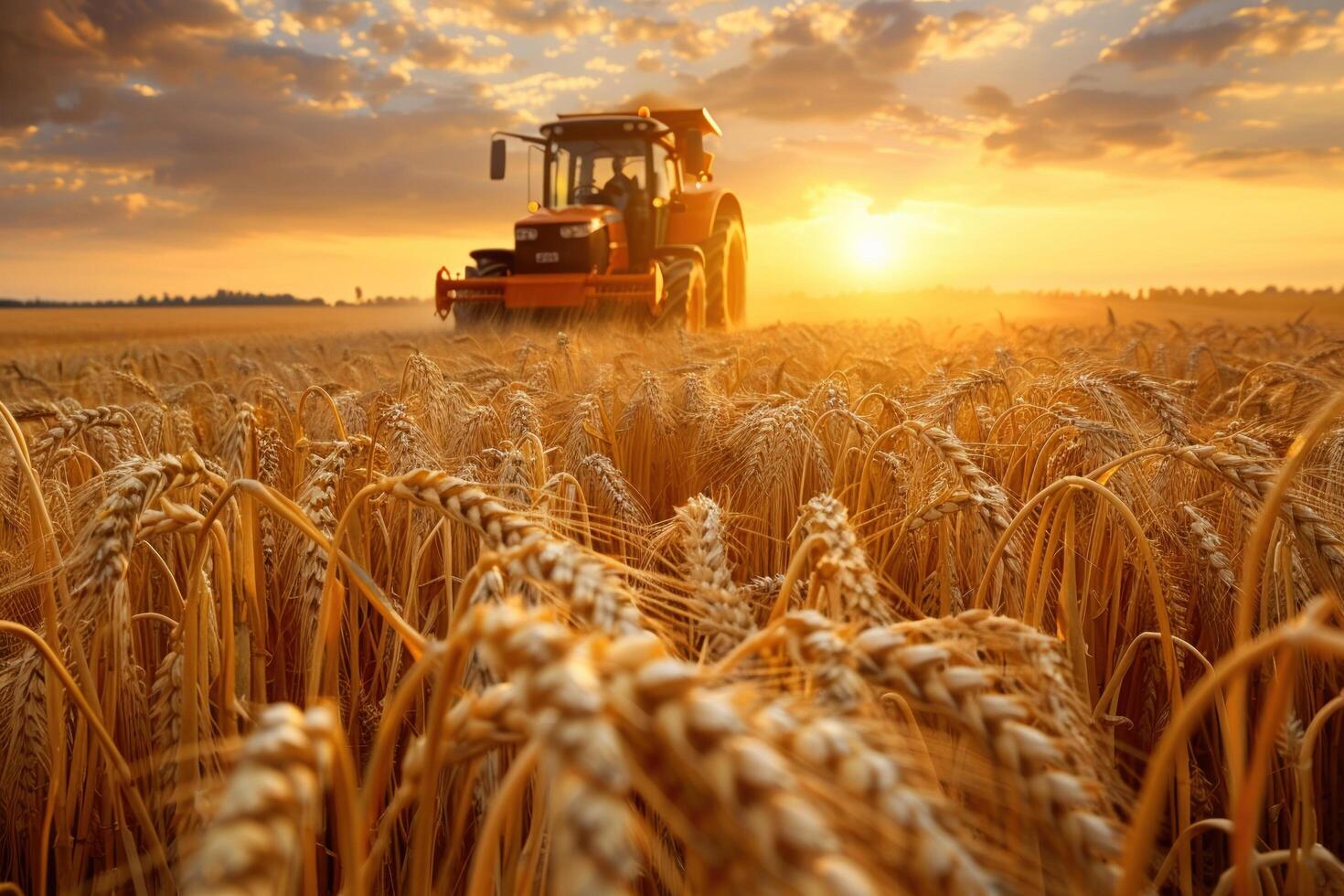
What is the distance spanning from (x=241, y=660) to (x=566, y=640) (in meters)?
1.27

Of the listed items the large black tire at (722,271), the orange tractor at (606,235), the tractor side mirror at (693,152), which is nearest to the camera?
the orange tractor at (606,235)

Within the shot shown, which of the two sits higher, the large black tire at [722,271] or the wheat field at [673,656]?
the large black tire at [722,271]

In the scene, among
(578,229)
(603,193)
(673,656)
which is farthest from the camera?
(603,193)

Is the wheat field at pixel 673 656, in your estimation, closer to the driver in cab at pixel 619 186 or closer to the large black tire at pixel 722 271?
the driver in cab at pixel 619 186

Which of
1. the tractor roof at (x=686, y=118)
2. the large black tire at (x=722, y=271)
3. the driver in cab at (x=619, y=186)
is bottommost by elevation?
the large black tire at (x=722, y=271)

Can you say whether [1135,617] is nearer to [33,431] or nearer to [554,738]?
[554,738]

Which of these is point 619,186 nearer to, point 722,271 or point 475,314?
point 722,271

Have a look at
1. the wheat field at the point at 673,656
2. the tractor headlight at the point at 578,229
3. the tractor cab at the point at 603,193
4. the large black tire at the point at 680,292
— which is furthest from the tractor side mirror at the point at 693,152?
the wheat field at the point at 673,656

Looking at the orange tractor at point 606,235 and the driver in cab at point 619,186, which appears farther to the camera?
the driver in cab at point 619,186

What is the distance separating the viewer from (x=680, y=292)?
10.7 m

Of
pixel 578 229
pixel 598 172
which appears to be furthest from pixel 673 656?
pixel 598 172

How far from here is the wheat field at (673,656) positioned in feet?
1.53

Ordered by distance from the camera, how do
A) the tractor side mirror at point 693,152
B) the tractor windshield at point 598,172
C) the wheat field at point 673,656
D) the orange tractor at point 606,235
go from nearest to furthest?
the wheat field at point 673,656, the orange tractor at point 606,235, the tractor side mirror at point 693,152, the tractor windshield at point 598,172

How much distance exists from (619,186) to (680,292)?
206 centimetres
